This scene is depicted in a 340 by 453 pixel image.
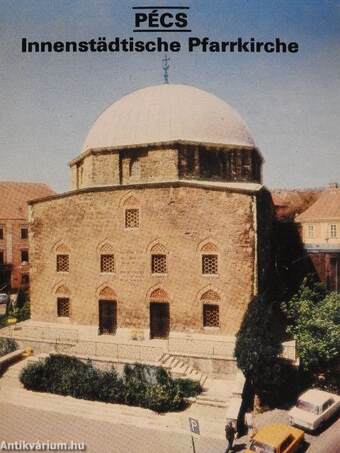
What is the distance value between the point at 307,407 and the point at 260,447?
2521 millimetres

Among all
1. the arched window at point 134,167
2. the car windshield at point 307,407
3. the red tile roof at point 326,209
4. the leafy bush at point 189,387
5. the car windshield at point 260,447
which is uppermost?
the arched window at point 134,167

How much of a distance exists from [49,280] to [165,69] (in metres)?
12.7

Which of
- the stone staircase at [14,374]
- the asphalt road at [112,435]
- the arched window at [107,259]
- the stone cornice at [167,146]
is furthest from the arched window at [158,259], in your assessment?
the asphalt road at [112,435]

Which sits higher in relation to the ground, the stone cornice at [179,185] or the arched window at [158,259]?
the stone cornice at [179,185]

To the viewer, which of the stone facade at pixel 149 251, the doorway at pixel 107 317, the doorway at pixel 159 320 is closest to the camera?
the stone facade at pixel 149 251

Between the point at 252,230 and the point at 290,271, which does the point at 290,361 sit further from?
the point at 290,271

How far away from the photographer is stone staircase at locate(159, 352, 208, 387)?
13.5 m

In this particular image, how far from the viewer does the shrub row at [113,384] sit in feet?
40.5

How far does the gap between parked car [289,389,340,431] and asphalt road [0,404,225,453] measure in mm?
2496

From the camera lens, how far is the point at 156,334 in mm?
16641

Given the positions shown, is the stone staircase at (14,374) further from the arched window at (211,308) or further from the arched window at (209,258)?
the arched window at (209,258)

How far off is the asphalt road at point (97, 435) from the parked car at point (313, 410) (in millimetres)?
2496

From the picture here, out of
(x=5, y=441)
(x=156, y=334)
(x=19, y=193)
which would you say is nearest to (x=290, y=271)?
(x=156, y=334)

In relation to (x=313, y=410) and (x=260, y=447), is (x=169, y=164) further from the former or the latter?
(x=260, y=447)
